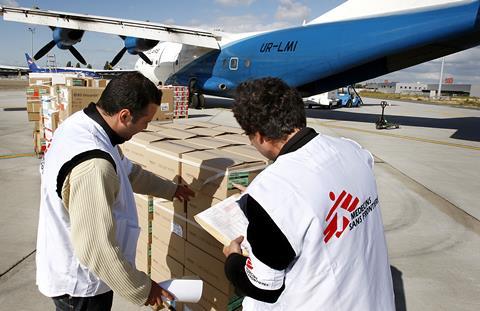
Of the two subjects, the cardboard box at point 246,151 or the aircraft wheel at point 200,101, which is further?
the aircraft wheel at point 200,101

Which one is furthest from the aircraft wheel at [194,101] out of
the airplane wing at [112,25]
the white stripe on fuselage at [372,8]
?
the white stripe on fuselage at [372,8]

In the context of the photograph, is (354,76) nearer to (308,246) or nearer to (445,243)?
(445,243)

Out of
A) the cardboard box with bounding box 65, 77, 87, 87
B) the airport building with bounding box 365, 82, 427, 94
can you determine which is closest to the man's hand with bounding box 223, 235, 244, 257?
the cardboard box with bounding box 65, 77, 87, 87

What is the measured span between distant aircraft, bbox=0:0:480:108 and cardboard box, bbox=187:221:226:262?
40.2ft

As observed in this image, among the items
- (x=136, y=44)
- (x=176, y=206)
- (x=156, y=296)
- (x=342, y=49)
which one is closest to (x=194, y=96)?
(x=136, y=44)

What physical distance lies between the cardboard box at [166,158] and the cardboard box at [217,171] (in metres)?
0.08

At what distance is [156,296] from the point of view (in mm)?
1841

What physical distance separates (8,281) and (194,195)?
2.38 metres

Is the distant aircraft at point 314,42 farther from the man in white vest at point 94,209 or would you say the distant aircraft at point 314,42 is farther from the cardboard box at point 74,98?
the man in white vest at point 94,209

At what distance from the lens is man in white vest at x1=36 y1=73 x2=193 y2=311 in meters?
1.64

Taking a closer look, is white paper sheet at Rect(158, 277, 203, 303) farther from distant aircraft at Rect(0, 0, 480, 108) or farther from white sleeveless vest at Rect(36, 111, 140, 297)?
distant aircraft at Rect(0, 0, 480, 108)

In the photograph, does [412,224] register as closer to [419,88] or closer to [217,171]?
[217,171]

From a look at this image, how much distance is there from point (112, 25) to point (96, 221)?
1720 cm

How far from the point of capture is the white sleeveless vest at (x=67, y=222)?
1.78 meters
